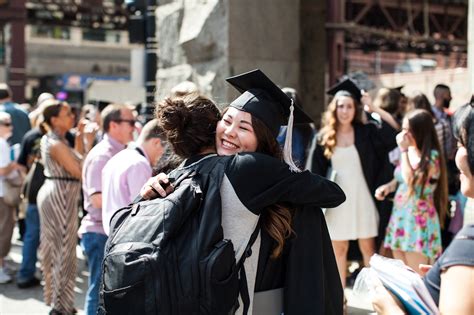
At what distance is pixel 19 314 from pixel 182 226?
15.1 feet

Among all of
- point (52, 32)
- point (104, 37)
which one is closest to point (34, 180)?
point (52, 32)

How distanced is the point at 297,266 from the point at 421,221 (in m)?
3.26

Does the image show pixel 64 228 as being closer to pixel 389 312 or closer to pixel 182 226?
pixel 182 226

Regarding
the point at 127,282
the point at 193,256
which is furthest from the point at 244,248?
the point at 127,282

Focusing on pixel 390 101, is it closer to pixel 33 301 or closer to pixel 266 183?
pixel 33 301

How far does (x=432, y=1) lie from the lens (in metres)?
26.5

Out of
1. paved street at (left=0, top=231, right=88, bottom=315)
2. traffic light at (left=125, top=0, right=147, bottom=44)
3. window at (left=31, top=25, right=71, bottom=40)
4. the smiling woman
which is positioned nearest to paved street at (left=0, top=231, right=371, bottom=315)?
paved street at (left=0, top=231, right=88, bottom=315)

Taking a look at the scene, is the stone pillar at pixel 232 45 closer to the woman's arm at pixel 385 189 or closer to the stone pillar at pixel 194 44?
the stone pillar at pixel 194 44

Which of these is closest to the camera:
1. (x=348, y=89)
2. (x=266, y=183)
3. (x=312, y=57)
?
(x=266, y=183)

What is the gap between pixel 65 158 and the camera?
6332mm

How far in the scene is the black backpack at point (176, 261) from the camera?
8.40ft

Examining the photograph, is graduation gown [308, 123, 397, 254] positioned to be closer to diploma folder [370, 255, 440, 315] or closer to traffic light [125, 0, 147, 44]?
diploma folder [370, 255, 440, 315]

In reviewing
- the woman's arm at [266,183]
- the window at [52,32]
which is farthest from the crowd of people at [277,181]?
the window at [52,32]

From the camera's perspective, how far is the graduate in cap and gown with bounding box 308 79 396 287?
236 inches
